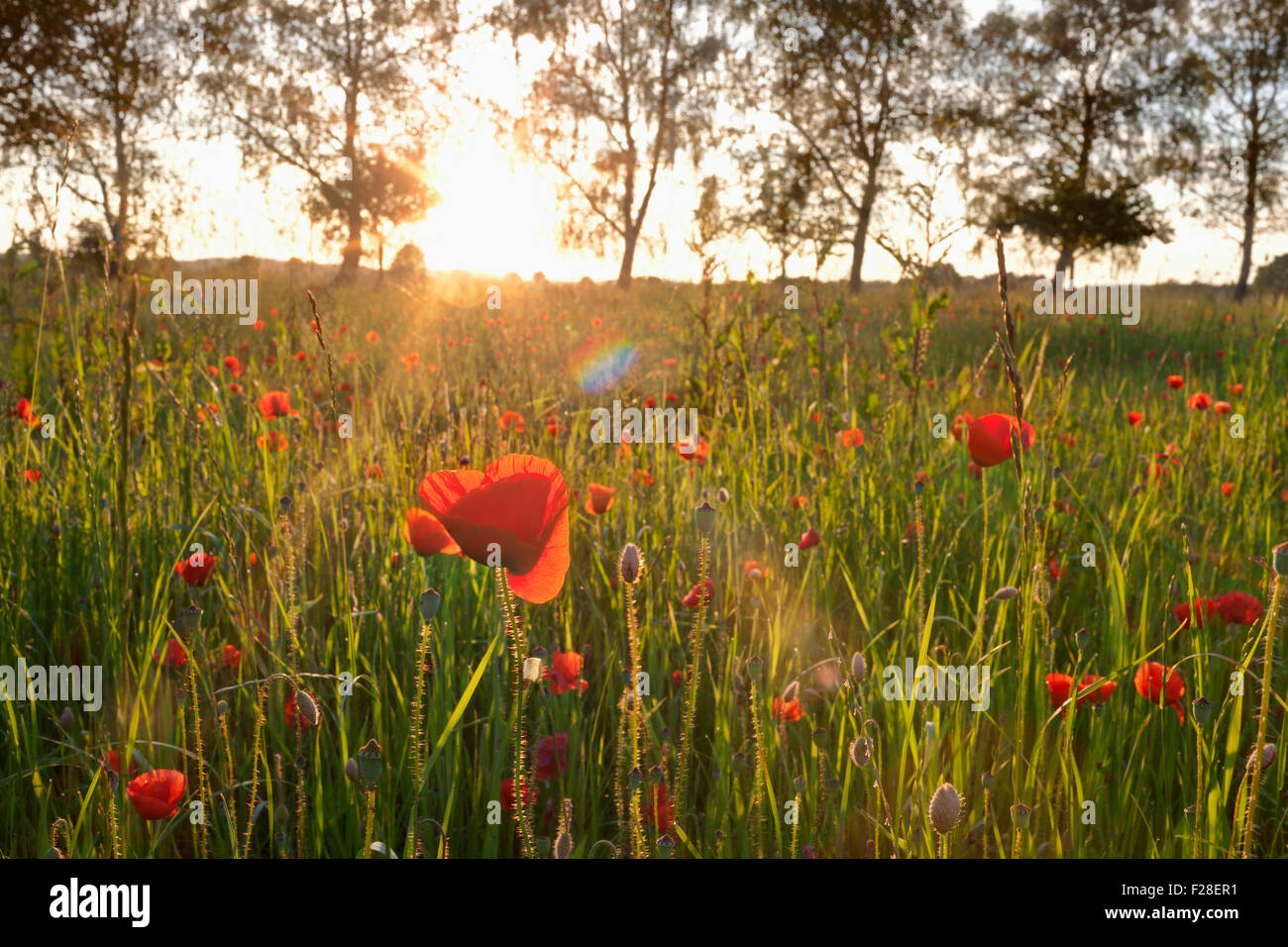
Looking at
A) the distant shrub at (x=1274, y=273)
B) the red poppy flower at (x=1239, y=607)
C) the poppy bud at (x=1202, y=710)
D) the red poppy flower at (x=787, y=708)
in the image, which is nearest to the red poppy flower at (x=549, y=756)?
the red poppy flower at (x=787, y=708)

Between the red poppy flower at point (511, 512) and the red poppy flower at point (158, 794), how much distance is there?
0.46 m

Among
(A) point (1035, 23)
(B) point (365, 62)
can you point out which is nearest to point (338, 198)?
(B) point (365, 62)

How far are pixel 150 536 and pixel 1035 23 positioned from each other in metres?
28.2

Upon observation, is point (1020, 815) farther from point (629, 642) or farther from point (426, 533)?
point (426, 533)

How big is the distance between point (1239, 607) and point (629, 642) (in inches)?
45.7

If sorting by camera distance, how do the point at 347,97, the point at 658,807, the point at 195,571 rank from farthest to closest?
the point at 347,97 → the point at 195,571 → the point at 658,807

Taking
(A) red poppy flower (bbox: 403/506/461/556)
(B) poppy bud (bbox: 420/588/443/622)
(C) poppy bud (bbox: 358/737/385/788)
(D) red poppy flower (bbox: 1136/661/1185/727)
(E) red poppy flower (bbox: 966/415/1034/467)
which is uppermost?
(E) red poppy flower (bbox: 966/415/1034/467)

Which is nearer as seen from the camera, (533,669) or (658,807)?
(533,669)

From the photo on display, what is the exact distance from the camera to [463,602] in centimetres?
200

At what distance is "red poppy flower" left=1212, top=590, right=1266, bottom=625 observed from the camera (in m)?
1.52

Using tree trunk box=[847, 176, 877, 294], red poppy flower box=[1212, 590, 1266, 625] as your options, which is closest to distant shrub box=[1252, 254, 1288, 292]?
tree trunk box=[847, 176, 877, 294]

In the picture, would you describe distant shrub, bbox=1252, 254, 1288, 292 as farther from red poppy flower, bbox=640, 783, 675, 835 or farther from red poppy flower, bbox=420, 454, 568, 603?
red poppy flower, bbox=420, 454, 568, 603

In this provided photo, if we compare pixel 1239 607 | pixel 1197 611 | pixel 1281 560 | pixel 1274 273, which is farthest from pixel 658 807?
pixel 1274 273

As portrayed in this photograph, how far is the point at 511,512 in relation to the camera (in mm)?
911
